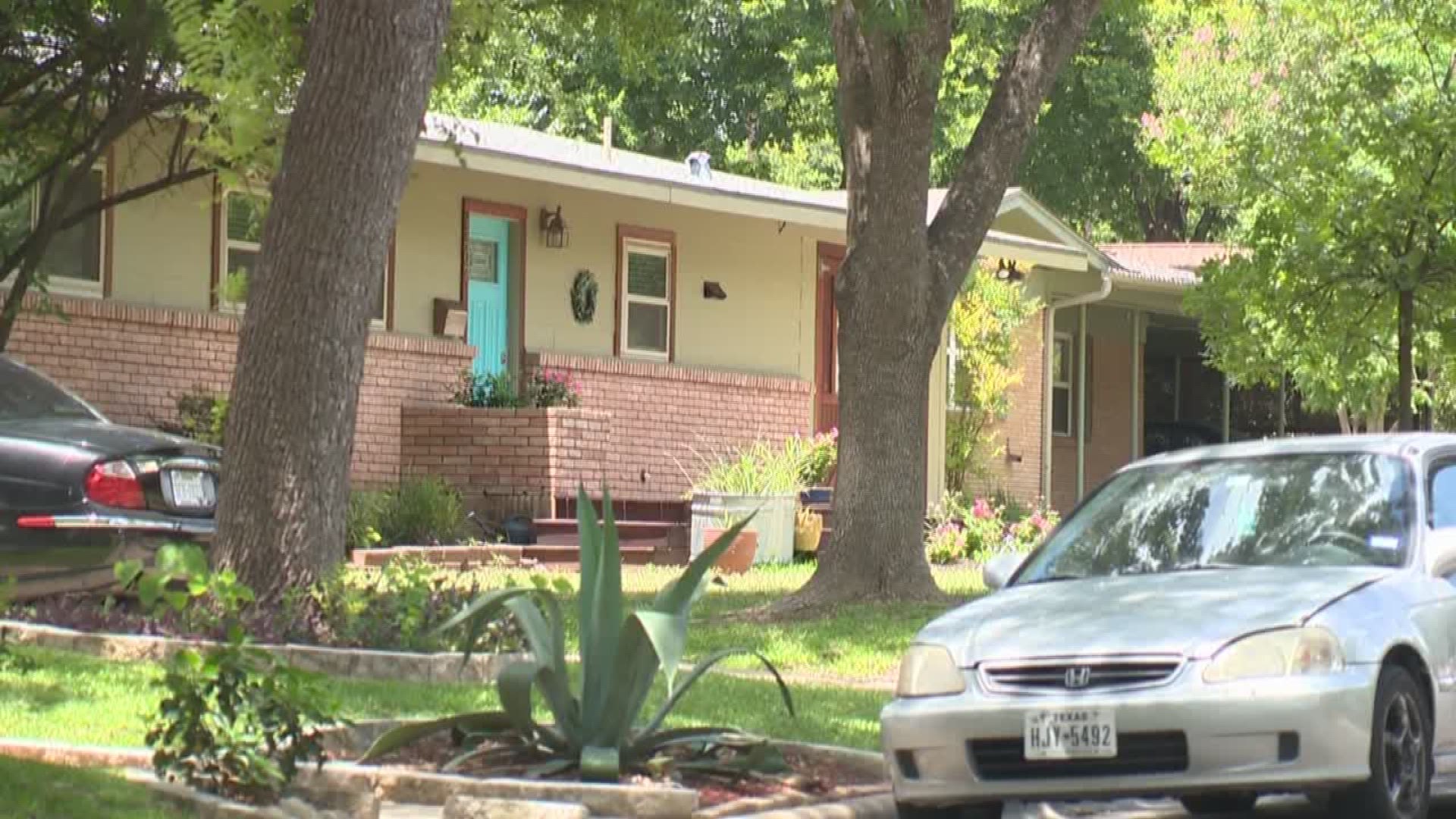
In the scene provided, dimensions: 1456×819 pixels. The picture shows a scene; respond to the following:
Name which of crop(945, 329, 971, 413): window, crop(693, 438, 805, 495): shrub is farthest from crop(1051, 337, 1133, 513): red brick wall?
crop(693, 438, 805, 495): shrub

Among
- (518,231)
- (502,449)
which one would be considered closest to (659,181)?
(518,231)

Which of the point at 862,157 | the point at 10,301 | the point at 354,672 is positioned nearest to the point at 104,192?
the point at 10,301

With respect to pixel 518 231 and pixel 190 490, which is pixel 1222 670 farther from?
pixel 518 231

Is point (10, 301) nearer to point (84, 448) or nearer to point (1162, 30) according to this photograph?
point (84, 448)

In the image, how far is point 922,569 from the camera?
16391 mm

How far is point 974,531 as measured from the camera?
24.6 metres

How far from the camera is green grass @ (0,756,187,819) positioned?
23.1 feet

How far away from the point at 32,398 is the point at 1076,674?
6.92 m

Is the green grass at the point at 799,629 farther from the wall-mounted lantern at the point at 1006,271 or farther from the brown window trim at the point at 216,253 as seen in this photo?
the wall-mounted lantern at the point at 1006,271

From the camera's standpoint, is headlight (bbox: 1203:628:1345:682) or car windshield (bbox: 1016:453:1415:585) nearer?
headlight (bbox: 1203:628:1345:682)

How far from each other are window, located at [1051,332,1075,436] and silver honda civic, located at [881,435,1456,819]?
23838 mm

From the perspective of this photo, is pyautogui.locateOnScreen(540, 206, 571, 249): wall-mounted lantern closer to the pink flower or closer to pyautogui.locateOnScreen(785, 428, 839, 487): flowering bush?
pyautogui.locateOnScreen(785, 428, 839, 487): flowering bush

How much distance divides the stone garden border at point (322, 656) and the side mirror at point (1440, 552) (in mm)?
4510

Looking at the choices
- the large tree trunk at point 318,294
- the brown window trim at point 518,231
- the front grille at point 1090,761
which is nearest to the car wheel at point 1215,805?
the front grille at point 1090,761
